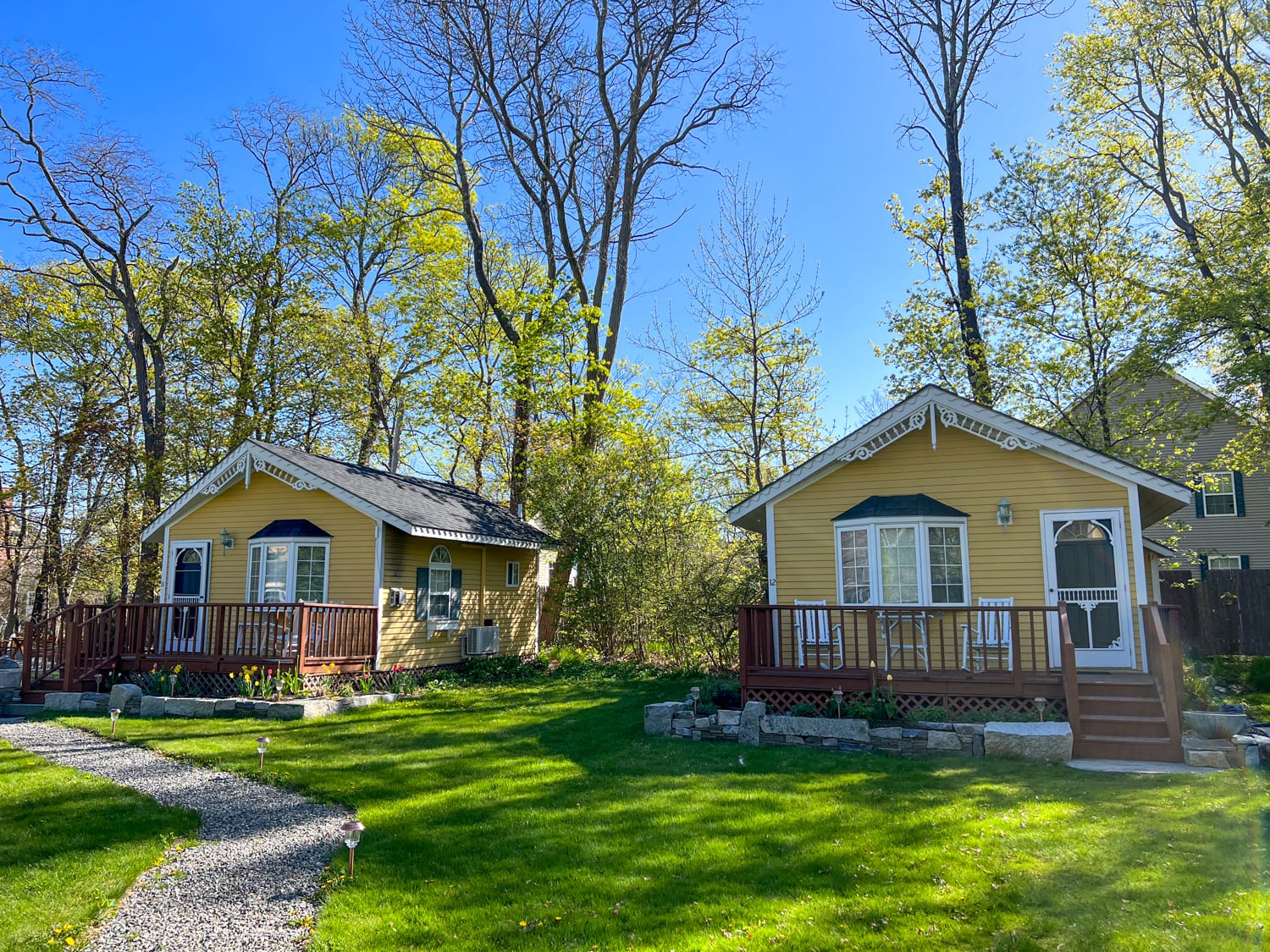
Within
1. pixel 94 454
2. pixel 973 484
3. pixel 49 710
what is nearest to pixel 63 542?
pixel 94 454

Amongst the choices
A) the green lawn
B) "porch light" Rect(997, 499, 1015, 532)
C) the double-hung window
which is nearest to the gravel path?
the green lawn

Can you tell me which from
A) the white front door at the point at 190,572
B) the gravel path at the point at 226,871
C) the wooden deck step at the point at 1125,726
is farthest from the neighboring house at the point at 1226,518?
the white front door at the point at 190,572

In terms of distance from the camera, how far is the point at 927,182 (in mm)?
19953

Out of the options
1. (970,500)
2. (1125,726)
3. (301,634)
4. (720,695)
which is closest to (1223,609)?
(970,500)

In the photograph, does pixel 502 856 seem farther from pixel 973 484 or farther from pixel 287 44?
pixel 287 44

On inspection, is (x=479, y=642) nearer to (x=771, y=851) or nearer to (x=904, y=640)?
(x=904, y=640)

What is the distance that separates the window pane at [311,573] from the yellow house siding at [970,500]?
8.39 meters

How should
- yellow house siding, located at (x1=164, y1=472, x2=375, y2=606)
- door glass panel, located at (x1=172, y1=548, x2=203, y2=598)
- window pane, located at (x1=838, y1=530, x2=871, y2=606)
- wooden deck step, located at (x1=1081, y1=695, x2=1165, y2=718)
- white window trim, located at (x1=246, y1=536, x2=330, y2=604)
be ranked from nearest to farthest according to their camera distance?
wooden deck step, located at (x1=1081, y1=695, x2=1165, y2=718)
window pane, located at (x1=838, y1=530, x2=871, y2=606)
yellow house siding, located at (x1=164, y1=472, x2=375, y2=606)
white window trim, located at (x1=246, y1=536, x2=330, y2=604)
door glass panel, located at (x1=172, y1=548, x2=203, y2=598)

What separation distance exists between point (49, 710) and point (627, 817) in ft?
35.8

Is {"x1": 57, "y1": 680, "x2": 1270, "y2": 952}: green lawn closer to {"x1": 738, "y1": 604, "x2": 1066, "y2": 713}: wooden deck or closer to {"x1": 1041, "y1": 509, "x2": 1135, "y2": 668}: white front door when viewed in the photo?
{"x1": 738, "y1": 604, "x2": 1066, "y2": 713}: wooden deck

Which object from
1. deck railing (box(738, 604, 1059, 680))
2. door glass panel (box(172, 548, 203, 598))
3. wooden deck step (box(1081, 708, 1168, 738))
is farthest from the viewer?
door glass panel (box(172, 548, 203, 598))

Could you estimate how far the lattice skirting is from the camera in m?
9.28

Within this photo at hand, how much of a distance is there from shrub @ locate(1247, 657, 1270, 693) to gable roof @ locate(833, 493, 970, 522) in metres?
7.43

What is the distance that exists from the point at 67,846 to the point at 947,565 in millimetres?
10076
